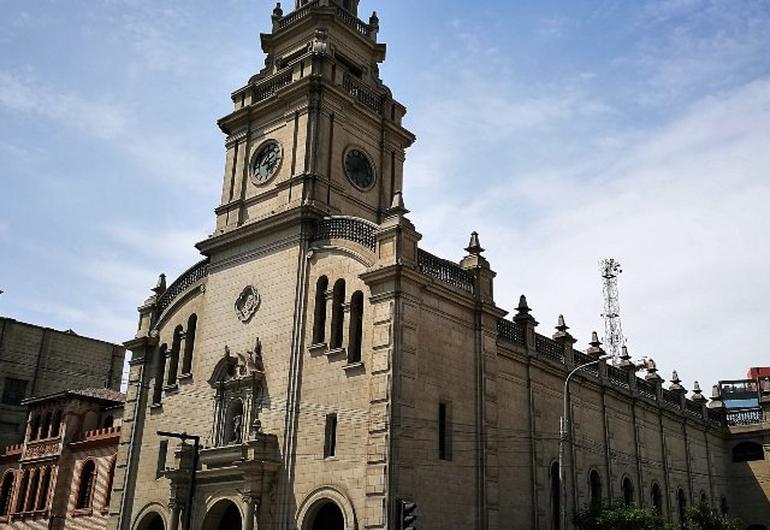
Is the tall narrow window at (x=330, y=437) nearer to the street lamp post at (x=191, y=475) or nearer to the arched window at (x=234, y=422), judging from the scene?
the arched window at (x=234, y=422)

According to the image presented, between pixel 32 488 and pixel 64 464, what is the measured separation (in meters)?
3.49

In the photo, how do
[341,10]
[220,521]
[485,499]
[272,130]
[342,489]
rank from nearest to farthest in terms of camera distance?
[342,489] < [485,499] < [220,521] < [272,130] < [341,10]

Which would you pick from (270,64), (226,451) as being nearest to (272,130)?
(270,64)

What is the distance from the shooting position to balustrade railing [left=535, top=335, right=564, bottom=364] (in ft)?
126

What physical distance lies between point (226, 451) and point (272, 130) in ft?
49.8

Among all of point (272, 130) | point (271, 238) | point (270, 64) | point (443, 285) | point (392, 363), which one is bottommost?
point (392, 363)

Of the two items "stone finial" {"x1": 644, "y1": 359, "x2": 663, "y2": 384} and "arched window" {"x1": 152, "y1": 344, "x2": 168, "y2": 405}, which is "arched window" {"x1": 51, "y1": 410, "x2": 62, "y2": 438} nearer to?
"arched window" {"x1": 152, "y1": 344, "x2": 168, "y2": 405}

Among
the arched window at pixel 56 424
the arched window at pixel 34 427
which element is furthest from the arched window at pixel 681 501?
the arched window at pixel 34 427

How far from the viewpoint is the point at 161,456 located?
3588 cm

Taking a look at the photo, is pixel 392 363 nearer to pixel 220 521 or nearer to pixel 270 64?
pixel 220 521

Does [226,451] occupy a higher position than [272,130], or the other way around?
[272,130]

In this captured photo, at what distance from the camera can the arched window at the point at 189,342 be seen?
Result: 121 feet

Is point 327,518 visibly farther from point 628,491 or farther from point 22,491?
point 22,491

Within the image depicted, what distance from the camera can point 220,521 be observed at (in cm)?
3272
